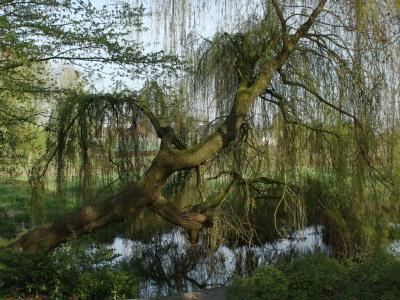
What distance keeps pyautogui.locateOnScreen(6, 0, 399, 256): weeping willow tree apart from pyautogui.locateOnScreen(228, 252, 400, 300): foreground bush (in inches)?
58.7

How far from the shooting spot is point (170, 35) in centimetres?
600

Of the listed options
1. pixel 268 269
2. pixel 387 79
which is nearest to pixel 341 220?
pixel 387 79

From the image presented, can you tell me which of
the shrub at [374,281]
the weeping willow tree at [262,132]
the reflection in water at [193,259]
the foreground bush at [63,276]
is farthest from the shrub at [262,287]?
the reflection in water at [193,259]

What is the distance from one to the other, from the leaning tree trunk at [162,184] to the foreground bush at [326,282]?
1829mm

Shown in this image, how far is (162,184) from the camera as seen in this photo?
6109 mm

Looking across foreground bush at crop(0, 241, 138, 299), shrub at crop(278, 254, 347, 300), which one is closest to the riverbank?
foreground bush at crop(0, 241, 138, 299)

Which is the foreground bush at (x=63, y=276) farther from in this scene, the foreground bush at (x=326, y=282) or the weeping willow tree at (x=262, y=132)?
the foreground bush at (x=326, y=282)

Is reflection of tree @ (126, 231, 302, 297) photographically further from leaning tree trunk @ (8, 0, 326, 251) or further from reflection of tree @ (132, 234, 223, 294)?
leaning tree trunk @ (8, 0, 326, 251)

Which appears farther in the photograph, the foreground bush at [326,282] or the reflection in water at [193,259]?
the reflection in water at [193,259]

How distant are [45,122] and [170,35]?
277 centimetres

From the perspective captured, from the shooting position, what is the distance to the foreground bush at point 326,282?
3.92 m

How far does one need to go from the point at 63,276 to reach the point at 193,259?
304cm

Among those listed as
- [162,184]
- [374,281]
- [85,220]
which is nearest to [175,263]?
[162,184]

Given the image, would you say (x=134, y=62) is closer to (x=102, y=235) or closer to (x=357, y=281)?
(x=102, y=235)
